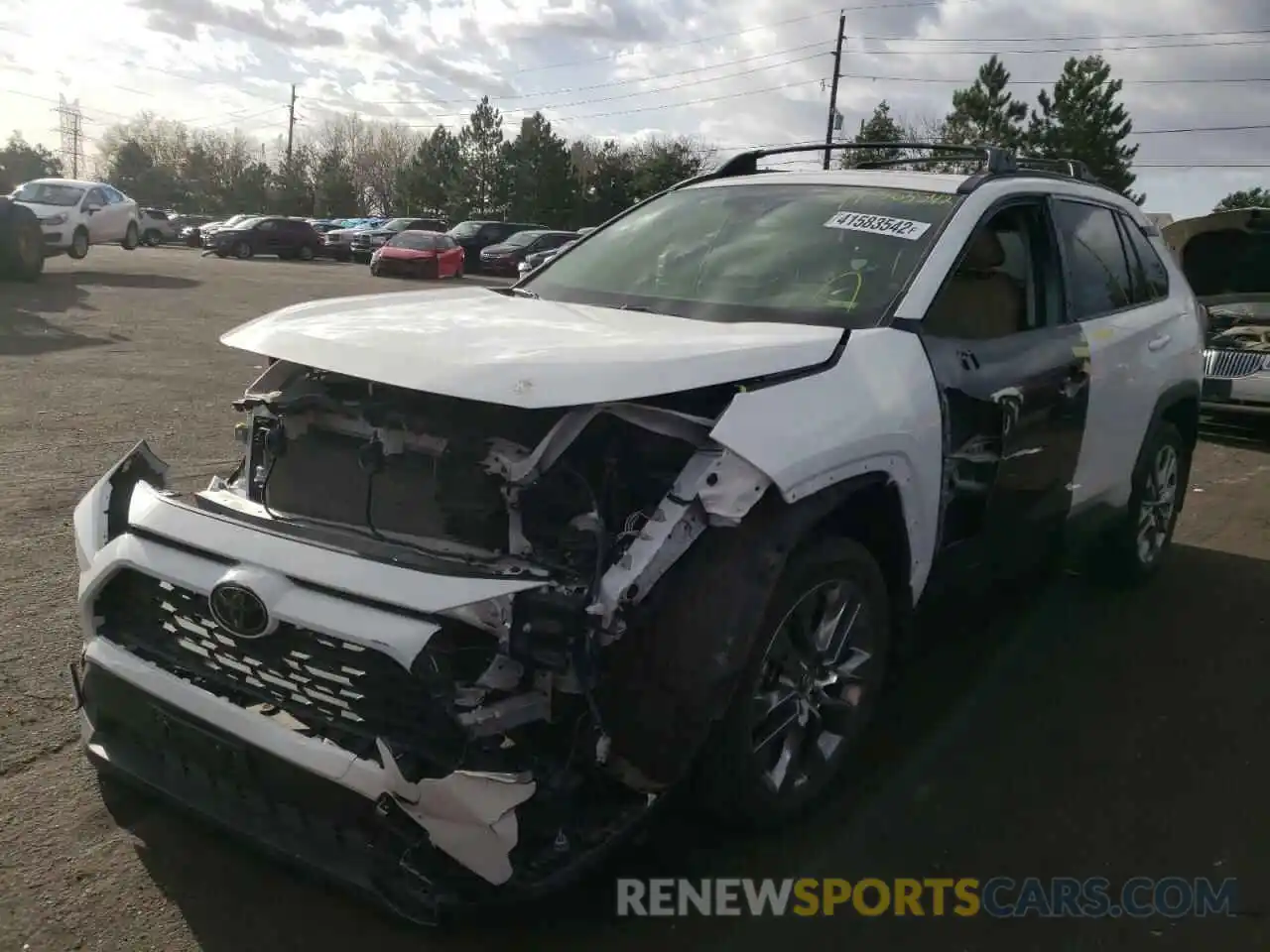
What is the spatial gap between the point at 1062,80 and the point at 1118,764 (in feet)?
157

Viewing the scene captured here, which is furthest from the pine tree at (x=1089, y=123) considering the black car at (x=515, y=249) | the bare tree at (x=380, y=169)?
the bare tree at (x=380, y=169)

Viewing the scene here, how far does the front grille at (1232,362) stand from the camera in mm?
9531

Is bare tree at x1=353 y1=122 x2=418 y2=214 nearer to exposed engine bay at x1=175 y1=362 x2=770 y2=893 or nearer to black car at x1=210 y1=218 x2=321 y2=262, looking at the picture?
black car at x1=210 y1=218 x2=321 y2=262

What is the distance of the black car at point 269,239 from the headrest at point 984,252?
34818 millimetres

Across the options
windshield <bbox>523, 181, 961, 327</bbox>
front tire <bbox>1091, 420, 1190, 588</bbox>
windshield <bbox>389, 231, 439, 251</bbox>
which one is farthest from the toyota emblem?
windshield <bbox>389, 231, 439, 251</bbox>

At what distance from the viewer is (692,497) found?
257cm

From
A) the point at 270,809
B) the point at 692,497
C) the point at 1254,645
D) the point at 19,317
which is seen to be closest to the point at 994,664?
the point at 1254,645

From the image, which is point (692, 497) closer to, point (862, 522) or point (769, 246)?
point (862, 522)

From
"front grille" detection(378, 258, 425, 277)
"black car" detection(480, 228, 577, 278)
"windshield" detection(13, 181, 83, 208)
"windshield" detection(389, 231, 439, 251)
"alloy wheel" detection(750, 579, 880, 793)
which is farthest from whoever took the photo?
"black car" detection(480, 228, 577, 278)

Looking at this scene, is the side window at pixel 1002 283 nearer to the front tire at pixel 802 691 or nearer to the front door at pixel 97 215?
the front tire at pixel 802 691

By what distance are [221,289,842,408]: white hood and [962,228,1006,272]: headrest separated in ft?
2.53

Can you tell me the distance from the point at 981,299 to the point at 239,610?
2625mm

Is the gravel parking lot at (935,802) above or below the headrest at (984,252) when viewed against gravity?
below

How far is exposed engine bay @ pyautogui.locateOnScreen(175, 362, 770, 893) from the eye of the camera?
244 centimetres
